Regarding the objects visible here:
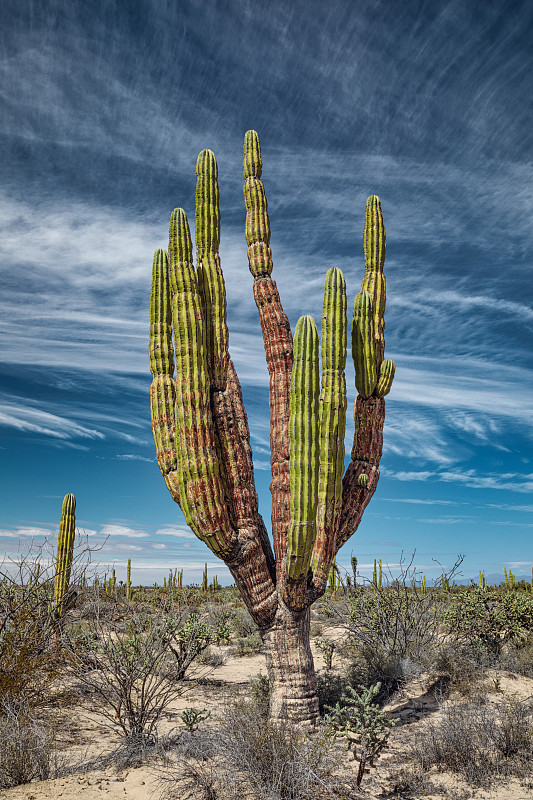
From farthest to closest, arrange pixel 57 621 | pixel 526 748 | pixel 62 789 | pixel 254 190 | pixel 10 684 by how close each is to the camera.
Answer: pixel 254 190
pixel 57 621
pixel 10 684
pixel 526 748
pixel 62 789

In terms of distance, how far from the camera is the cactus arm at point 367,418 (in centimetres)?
820

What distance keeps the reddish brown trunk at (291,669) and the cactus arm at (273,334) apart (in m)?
0.69

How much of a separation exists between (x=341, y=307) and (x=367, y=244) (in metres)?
1.99

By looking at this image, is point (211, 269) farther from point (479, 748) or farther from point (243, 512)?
point (479, 748)

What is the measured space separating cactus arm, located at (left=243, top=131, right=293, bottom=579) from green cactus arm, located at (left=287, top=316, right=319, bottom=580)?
74 centimetres

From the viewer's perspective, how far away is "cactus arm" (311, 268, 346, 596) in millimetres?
7387

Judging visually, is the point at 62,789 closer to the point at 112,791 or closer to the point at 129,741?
the point at 112,791

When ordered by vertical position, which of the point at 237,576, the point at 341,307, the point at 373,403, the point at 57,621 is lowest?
the point at 57,621

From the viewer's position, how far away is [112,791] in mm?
5621

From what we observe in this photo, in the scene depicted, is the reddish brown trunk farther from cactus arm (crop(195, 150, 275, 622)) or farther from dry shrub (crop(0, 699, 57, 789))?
dry shrub (crop(0, 699, 57, 789))

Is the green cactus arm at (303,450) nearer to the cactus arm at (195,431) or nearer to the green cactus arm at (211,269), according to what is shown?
the cactus arm at (195,431)

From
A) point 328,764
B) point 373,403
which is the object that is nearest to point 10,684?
point 328,764

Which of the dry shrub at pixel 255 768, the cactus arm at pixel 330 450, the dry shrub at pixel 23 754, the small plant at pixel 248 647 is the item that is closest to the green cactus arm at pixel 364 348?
the cactus arm at pixel 330 450

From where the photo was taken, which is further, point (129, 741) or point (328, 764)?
point (129, 741)
